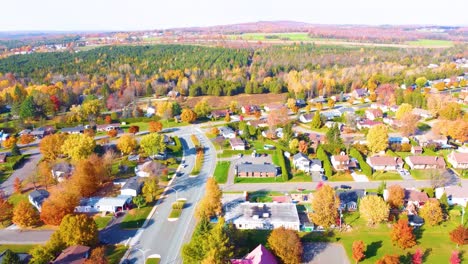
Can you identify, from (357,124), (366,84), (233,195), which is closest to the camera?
(233,195)

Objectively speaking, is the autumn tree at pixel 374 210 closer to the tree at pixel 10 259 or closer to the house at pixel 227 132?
the house at pixel 227 132

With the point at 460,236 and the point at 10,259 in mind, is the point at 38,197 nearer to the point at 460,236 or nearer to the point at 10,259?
the point at 10,259

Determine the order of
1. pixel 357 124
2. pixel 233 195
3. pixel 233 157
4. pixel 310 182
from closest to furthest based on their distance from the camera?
pixel 233 195, pixel 310 182, pixel 233 157, pixel 357 124

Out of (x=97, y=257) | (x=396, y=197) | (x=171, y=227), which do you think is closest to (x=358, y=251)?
(x=396, y=197)

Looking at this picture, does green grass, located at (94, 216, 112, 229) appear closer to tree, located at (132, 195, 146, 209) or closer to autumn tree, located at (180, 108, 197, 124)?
tree, located at (132, 195, 146, 209)

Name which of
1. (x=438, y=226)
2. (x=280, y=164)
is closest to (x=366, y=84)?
(x=280, y=164)

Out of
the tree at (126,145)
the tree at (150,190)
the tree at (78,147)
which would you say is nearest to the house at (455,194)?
the tree at (150,190)

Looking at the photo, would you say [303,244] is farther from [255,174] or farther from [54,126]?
[54,126]
